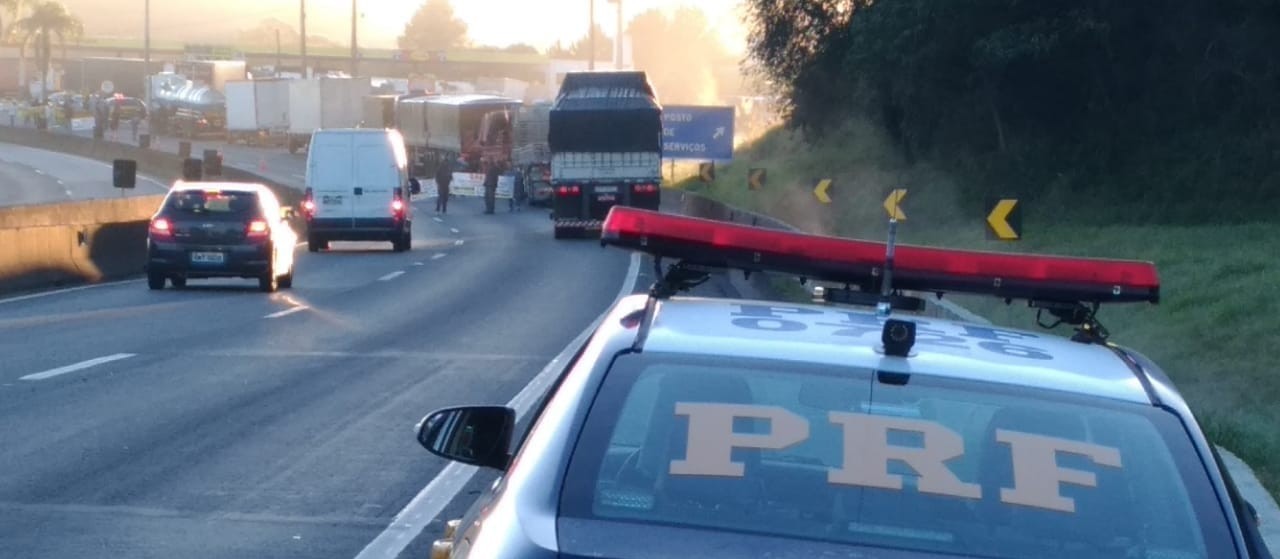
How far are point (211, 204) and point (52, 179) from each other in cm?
4765

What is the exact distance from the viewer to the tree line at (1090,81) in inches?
1254

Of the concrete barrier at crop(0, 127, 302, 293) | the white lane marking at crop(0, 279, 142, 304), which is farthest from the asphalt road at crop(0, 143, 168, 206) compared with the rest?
the white lane marking at crop(0, 279, 142, 304)

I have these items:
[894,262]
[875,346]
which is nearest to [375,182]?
[894,262]

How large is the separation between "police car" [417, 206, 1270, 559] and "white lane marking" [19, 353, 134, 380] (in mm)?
11073

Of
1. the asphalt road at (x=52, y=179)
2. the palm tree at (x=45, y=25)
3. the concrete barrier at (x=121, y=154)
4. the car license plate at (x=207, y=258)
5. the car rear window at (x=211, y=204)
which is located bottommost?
the asphalt road at (x=52, y=179)

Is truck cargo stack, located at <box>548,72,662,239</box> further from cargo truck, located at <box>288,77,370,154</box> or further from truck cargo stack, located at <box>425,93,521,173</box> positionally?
cargo truck, located at <box>288,77,370,154</box>

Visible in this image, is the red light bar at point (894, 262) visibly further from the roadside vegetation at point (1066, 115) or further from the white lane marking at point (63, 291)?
the white lane marking at point (63, 291)

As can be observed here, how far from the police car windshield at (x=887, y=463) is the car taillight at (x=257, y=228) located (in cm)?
2200

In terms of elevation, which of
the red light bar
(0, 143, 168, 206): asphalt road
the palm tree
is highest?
the palm tree

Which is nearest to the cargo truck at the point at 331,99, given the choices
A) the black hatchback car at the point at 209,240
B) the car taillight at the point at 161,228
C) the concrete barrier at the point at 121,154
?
the concrete barrier at the point at 121,154

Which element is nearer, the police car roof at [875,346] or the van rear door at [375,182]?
the police car roof at [875,346]

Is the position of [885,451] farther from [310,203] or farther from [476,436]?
[310,203]

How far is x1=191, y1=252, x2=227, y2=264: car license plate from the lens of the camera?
83.1ft

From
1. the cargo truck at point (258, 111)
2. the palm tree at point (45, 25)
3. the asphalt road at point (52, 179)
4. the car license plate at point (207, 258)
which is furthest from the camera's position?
the palm tree at point (45, 25)
